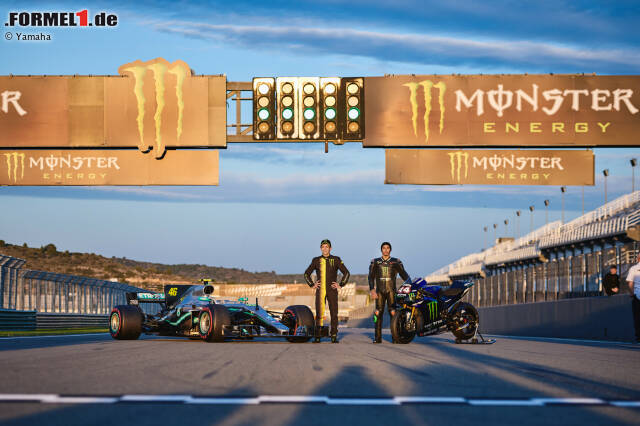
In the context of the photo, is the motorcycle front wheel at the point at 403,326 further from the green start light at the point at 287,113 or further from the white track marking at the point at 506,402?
the white track marking at the point at 506,402

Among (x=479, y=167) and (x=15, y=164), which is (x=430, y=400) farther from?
(x=15, y=164)

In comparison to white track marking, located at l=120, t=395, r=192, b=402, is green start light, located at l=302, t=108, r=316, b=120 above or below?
above

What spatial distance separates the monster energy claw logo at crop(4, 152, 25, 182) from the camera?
21.7 metres

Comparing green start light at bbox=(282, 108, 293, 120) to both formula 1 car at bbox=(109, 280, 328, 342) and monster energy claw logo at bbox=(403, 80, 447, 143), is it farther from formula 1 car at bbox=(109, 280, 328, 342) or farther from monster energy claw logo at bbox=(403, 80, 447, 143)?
formula 1 car at bbox=(109, 280, 328, 342)

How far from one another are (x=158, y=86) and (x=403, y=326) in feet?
32.4

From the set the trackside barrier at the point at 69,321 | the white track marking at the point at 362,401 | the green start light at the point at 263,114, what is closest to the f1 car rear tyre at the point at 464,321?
the green start light at the point at 263,114

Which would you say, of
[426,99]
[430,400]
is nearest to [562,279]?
[426,99]

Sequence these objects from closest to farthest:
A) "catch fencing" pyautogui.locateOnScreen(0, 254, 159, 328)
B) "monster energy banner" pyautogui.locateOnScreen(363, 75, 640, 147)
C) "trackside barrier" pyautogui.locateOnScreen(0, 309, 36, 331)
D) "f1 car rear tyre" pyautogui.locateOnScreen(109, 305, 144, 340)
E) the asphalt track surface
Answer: the asphalt track surface < "f1 car rear tyre" pyautogui.locateOnScreen(109, 305, 144, 340) < "monster energy banner" pyautogui.locateOnScreen(363, 75, 640, 147) < "trackside barrier" pyautogui.locateOnScreen(0, 309, 36, 331) < "catch fencing" pyautogui.locateOnScreen(0, 254, 159, 328)

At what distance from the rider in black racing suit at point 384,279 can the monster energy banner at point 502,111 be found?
19.8 ft

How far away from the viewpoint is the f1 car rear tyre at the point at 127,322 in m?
16.0

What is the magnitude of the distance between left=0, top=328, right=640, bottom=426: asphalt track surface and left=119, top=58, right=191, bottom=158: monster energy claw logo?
11.3 m

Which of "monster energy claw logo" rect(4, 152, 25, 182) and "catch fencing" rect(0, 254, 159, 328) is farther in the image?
"catch fencing" rect(0, 254, 159, 328)

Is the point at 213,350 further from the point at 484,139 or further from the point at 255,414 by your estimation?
the point at 484,139

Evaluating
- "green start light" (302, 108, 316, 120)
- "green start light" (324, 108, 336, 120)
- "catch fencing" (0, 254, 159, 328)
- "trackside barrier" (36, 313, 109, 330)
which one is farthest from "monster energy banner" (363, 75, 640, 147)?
"trackside barrier" (36, 313, 109, 330)
